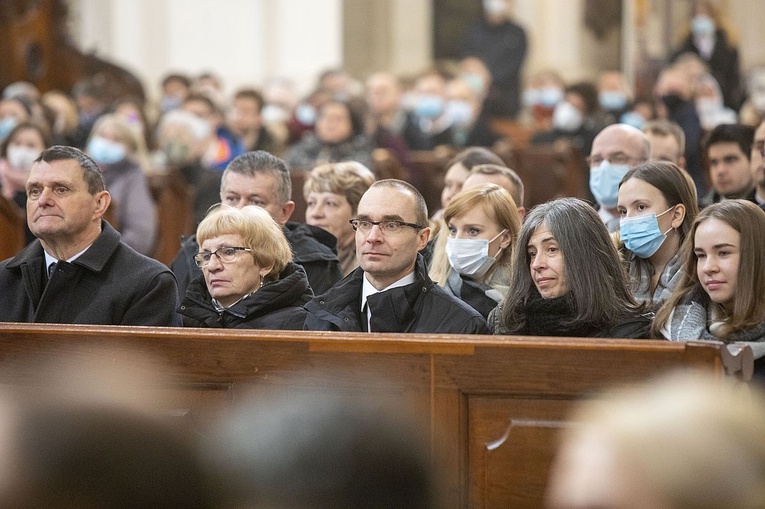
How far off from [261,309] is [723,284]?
1643mm

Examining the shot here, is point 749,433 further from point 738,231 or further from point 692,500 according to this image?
point 738,231

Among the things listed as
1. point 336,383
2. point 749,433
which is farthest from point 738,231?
point 749,433

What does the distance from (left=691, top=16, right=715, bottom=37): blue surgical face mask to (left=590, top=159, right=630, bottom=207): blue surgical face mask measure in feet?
28.0

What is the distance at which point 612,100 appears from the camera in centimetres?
1215

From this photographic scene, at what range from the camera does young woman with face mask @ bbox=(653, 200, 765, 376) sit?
12.3 ft

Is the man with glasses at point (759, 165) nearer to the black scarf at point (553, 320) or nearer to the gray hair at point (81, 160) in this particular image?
the black scarf at point (553, 320)

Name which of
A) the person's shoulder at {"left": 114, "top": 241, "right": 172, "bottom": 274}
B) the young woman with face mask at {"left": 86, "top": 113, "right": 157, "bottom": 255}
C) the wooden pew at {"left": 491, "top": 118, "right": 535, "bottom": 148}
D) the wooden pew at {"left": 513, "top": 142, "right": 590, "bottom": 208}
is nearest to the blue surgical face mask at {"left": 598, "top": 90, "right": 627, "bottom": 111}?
the wooden pew at {"left": 491, "top": 118, "right": 535, "bottom": 148}

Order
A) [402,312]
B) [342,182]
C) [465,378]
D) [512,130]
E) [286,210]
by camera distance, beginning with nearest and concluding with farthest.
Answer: [465,378]
[402,312]
[286,210]
[342,182]
[512,130]

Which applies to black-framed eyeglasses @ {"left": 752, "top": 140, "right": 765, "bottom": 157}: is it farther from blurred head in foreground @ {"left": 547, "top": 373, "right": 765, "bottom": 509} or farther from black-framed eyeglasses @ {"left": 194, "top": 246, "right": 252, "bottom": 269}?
blurred head in foreground @ {"left": 547, "top": 373, "right": 765, "bottom": 509}

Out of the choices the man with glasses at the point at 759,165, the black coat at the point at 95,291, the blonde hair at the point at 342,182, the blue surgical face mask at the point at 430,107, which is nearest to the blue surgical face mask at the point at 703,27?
the blue surgical face mask at the point at 430,107

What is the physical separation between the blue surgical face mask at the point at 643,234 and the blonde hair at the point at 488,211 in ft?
1.49

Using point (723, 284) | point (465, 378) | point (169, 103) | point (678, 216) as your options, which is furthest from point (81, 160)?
point (169, 103)

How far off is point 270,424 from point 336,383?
1897 millimetres

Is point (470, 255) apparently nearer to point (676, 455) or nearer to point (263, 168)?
point (263, 168)
